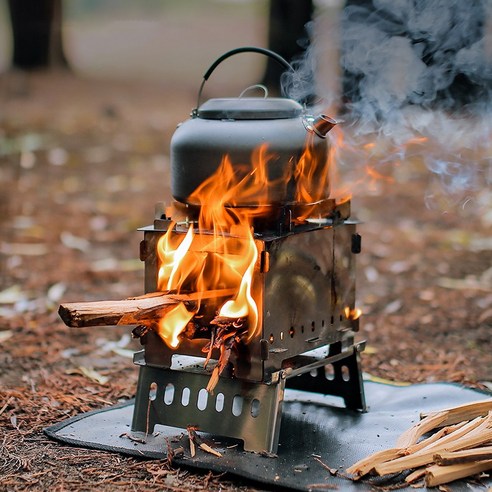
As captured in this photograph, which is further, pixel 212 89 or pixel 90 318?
pixel 212 89

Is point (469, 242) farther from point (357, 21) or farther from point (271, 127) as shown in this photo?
point (271, 127)

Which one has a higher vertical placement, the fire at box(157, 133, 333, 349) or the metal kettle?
the metal kettle

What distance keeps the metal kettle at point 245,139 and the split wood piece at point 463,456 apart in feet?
4.28

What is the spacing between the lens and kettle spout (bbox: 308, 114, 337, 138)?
422 centimetres

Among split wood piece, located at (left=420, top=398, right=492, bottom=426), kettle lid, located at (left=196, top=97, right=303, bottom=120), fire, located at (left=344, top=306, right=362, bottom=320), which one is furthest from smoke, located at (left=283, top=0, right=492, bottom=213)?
split wood piece, located at (left=420, top=398, right=492, bottom=426)

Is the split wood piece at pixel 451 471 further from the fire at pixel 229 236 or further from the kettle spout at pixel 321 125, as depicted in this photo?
the kettle spout at pixel 321 125

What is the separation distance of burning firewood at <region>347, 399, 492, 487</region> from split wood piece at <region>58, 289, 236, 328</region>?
3.26ft

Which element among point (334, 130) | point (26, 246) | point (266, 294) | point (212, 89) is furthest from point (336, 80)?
point (212, 89)

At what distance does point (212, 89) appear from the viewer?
690 inches

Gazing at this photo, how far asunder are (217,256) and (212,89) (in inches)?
538

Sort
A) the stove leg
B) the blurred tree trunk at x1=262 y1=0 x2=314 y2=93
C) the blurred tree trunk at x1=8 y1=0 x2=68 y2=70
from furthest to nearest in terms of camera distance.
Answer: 1. the blurred tree trunk at x1=8 y1=0 x2=68 y2=70
2. the blurred tree trunk at x1=262 y1=0 x2=314 y2=93
3. the stove leg

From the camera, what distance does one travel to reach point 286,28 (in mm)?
14102

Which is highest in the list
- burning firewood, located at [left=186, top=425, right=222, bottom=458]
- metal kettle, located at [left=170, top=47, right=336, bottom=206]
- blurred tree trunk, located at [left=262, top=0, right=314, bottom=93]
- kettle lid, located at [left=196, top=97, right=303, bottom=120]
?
blurred tree trunk, located at [left=262, top=0, right=314, bottom=93]

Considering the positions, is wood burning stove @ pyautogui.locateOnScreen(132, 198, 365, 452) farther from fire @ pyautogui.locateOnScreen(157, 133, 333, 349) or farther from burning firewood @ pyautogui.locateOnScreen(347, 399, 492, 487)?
burning firewood @ pyautogui.locateOnScreen(347, 399, 492, 487)
